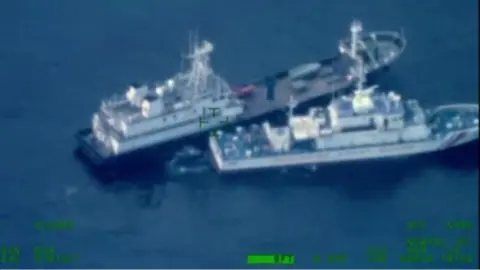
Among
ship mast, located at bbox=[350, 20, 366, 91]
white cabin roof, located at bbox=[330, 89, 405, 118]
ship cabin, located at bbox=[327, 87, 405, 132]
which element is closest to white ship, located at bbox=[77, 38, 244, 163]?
white cabin roof, located at bbox=[330, 89, 405, 118]

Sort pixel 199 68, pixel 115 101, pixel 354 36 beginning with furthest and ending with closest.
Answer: pixel 354 36 < pixel 115 101 < pixel 199 68

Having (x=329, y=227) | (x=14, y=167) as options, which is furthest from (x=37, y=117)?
(x=329, y=227)

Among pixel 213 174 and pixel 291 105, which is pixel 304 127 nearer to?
pixel 291 105

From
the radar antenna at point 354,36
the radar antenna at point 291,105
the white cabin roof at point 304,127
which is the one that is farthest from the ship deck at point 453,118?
the radar antenna at point 291,105

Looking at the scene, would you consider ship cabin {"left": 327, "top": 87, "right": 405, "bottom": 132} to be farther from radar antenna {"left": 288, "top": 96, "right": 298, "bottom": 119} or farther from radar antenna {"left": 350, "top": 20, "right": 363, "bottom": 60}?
radar antenna {"left": 350, "top": 20, "right": 363, "bottom": 60}

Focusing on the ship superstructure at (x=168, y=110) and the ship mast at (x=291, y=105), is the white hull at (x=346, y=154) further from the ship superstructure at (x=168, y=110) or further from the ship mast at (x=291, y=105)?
the ship mast at (x=291, y=105)

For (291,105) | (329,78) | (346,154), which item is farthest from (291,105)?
(329,78)

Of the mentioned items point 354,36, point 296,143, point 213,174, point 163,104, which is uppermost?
point 354,36
